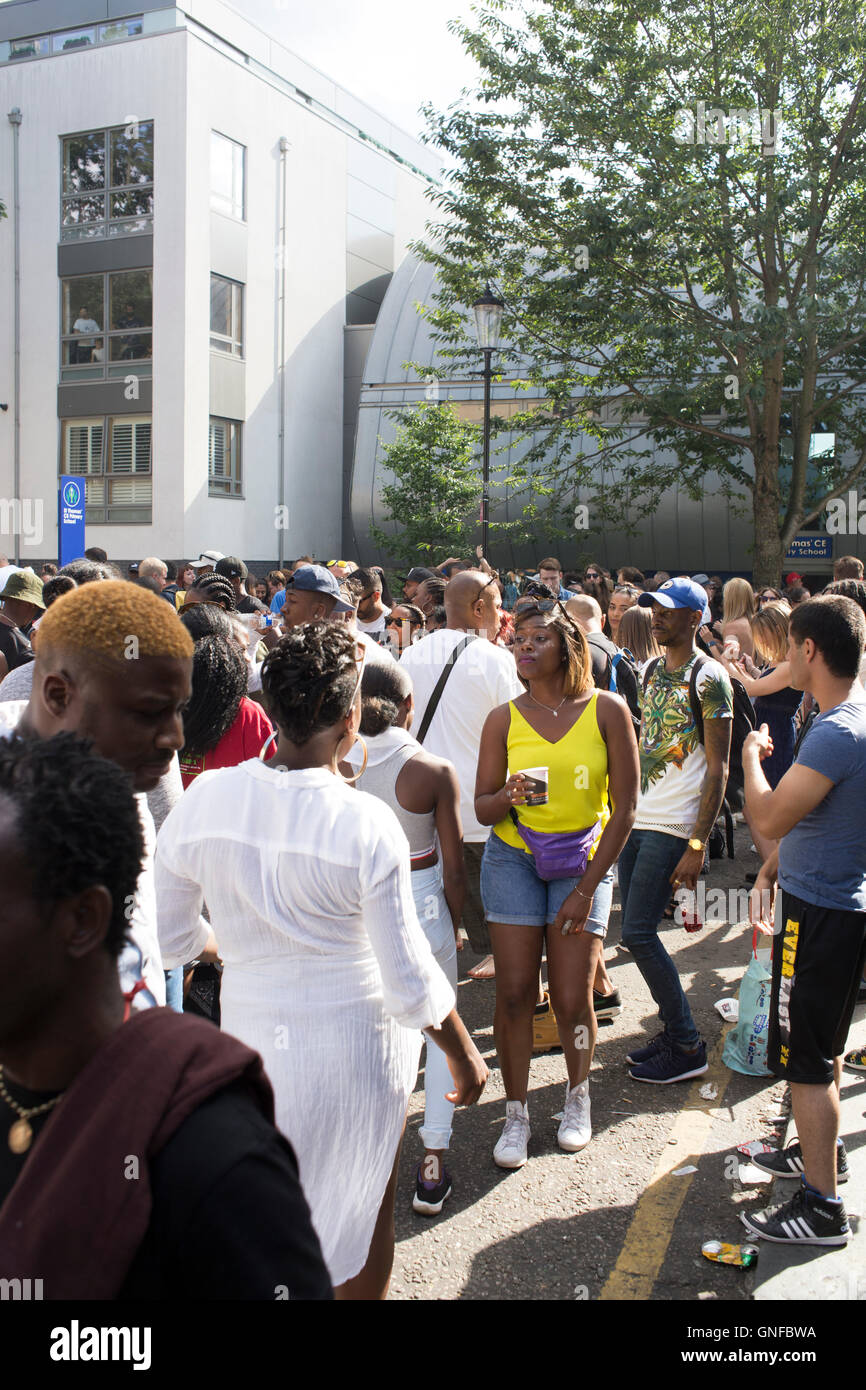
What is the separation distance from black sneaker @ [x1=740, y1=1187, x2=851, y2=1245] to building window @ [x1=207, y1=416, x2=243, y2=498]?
2276cm

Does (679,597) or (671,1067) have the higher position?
(679,597)

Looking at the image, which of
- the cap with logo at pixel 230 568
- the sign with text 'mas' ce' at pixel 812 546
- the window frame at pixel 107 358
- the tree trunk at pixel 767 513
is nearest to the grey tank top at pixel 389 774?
the cap with logo at pixel 230 568

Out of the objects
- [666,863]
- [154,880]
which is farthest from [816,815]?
[154,880]

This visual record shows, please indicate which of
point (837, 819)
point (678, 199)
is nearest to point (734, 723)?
point (837, 819)

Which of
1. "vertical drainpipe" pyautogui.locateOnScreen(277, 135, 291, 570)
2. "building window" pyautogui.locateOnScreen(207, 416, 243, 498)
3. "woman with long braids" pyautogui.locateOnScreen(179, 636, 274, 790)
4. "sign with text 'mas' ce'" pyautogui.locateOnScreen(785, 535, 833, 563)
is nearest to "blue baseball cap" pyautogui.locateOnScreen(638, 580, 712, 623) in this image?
"woman with long braids" pyautogui.locateOnScreen(179, 636, 274, 790)

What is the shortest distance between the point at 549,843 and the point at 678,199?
12034 mm

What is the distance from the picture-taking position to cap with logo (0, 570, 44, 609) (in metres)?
6.54

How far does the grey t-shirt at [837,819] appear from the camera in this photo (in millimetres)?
3256

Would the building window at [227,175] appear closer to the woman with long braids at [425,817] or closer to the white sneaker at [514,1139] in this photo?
the woman with long braids at [425,817]

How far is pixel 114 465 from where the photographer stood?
965 inches

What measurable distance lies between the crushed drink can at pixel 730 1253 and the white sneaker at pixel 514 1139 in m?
0.74

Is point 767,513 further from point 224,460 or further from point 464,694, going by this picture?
point 224,460

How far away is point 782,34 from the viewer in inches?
515

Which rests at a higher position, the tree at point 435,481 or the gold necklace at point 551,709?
the tree at point 435,481
